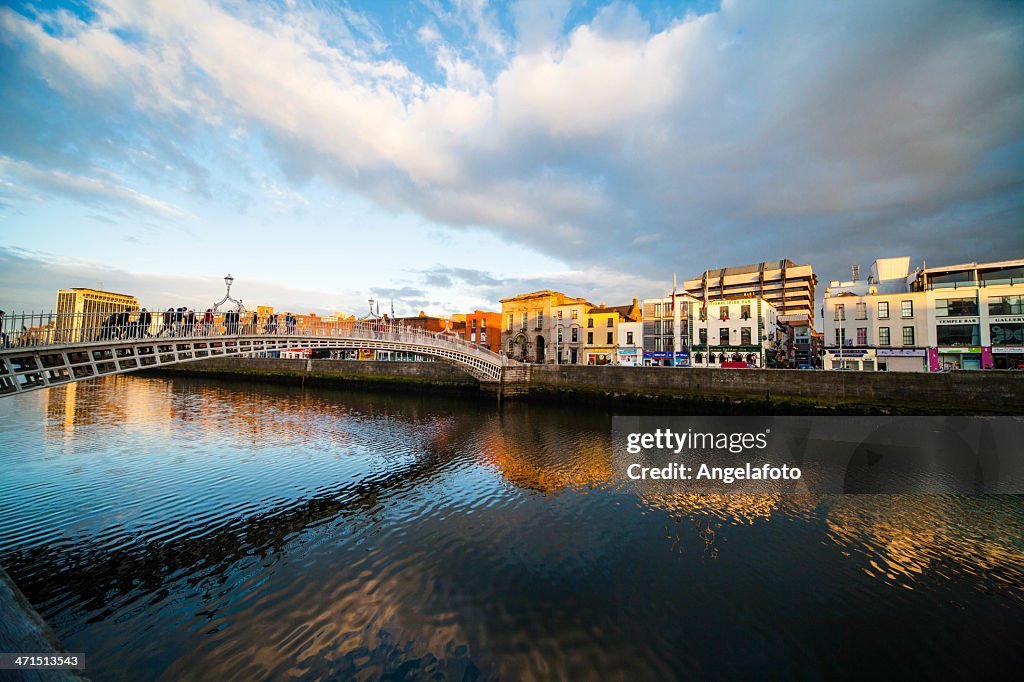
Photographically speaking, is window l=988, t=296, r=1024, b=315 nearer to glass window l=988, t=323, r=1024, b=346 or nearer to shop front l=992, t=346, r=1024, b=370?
glass window l=988, t=323, r=1024, b=346

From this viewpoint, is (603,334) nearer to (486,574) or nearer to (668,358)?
(668,358)

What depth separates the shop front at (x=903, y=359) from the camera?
Result: 121 ft

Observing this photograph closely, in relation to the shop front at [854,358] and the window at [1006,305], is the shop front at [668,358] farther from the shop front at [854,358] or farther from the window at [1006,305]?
the window at [1006,305]

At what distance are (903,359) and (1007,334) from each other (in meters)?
7.14

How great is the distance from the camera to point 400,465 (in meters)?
17.2

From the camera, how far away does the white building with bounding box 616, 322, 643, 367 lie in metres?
51.9

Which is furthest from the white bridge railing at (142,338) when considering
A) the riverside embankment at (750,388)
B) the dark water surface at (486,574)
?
the riverside embankment at (750,388)

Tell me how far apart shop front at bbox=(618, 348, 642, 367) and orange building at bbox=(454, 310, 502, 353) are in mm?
26742

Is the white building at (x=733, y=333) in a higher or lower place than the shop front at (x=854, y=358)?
higher

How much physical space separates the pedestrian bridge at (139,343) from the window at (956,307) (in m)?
44.5

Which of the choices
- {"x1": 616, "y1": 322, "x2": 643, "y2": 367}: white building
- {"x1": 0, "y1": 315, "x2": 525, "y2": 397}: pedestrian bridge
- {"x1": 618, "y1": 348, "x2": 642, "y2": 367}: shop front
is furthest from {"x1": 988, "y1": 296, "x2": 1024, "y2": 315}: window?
{"x1": 0, "y1": 315, "x2": 525, "y2": 397}: pedestrian bridge

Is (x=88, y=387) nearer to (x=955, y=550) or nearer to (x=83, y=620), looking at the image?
(x=83, y=620)

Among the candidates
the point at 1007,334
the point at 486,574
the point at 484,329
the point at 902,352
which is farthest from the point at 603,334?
the point at 486,574
